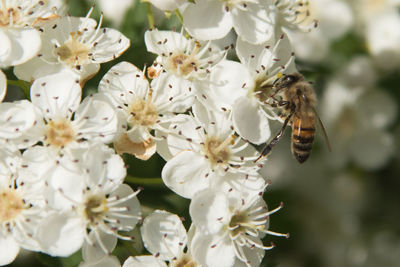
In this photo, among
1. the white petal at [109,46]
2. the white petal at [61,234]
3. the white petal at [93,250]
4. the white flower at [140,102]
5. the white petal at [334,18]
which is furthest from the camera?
the white petal at [334,18]

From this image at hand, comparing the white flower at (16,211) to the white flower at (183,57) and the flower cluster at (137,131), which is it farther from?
the white flower at (183,57)

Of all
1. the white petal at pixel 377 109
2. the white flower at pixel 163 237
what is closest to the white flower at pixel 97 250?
the white flower at pixel 163 237

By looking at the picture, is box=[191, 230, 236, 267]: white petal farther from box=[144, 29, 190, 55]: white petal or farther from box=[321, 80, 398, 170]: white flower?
box=[321, 80, 398, 170]: white flower

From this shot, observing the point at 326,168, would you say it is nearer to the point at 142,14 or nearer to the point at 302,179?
the point at 302,179

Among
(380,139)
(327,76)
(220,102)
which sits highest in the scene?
(220,102)

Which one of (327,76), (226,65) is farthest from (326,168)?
(226,65)

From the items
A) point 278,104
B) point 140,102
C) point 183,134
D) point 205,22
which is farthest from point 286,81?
point 140,102
